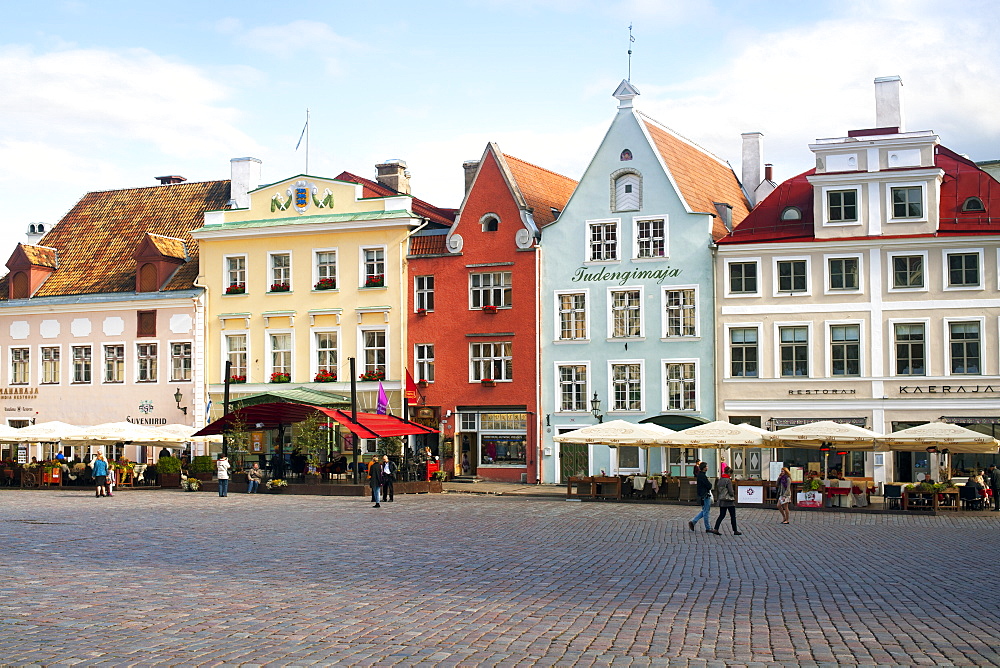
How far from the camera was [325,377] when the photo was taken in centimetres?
5253

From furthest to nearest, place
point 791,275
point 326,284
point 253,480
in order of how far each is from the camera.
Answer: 1. point 326,284
2. point 791,275
3. point 253,480

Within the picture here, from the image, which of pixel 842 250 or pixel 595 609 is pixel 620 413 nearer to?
pixel 842 250

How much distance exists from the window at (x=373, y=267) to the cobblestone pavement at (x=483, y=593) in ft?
81.3

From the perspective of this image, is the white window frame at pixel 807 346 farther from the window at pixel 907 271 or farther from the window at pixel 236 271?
the window at pixel 236 271

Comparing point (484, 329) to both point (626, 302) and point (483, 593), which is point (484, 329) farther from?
point (483, 593)

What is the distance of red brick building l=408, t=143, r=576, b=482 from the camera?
49.7 m

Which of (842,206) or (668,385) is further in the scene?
(668,385)

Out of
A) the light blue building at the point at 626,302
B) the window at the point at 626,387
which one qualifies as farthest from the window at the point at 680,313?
the window at the point at 626,387

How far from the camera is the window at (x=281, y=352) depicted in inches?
2108

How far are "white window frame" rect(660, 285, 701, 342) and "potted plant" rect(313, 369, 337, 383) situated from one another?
1395 centimetres

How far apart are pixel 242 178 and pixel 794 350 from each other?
27.0 meters

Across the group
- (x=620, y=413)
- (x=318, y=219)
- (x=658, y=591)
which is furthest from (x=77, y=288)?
(x=658, y=591)

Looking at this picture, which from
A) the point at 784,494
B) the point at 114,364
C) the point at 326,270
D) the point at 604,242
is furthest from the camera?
the point at 114,364

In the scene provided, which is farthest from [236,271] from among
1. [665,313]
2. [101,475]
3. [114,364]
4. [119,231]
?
[665,313]
